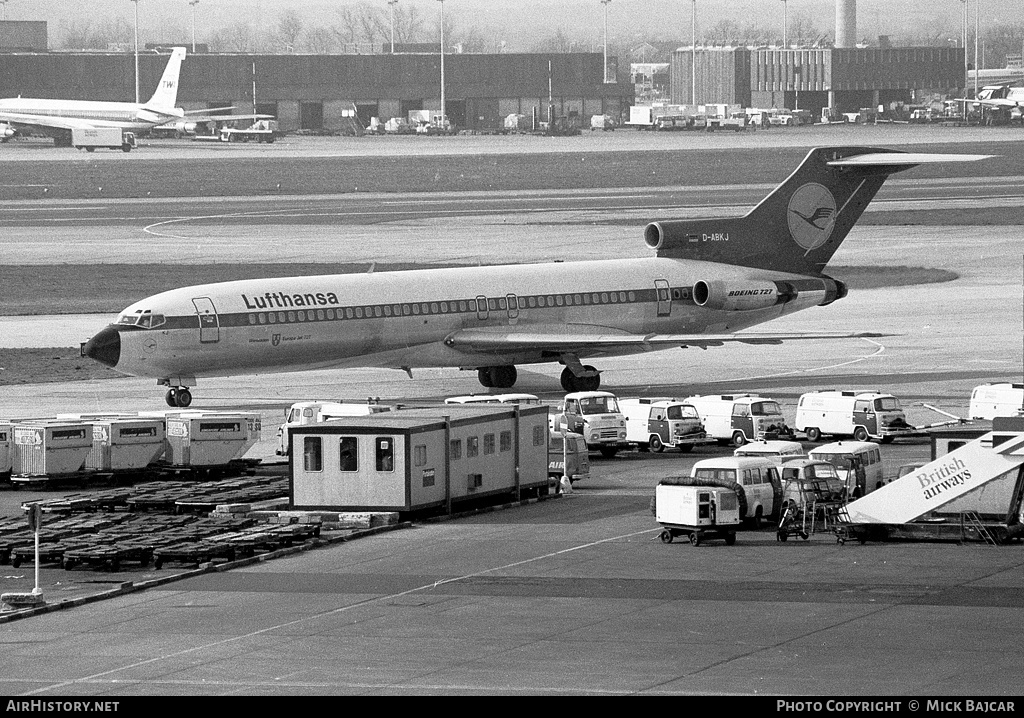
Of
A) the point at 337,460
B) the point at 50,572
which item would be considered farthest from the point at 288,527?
the point at 50,572

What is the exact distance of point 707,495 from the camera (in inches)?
1528

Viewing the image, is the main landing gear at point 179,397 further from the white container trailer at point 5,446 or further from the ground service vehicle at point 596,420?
the ground service vehicle at point 596,420

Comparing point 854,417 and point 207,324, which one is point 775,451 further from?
point 207,324

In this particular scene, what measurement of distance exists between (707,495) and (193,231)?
81433mm

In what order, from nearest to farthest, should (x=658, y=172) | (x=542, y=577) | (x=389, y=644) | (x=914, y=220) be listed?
(x=389, y=644) → (x=542, y=577) → (x=914, y=220) → (x=658, y=172)

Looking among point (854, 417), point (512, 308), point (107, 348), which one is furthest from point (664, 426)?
point (107, 348)

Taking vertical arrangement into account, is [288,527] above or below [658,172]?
below

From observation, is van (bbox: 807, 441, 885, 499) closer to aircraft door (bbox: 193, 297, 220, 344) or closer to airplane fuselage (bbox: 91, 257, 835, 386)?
airplane fuselage (bbox: 91, 257, 835, 386)

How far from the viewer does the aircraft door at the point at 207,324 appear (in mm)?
54938

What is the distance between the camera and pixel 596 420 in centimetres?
5125

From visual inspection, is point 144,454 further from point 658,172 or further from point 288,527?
point 658,172

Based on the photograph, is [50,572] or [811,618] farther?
[50,572]

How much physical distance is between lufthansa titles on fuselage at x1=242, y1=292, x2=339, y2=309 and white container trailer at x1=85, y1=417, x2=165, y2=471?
796 cm

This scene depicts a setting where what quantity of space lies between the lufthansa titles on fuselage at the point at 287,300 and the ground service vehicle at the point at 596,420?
934 centimetres
